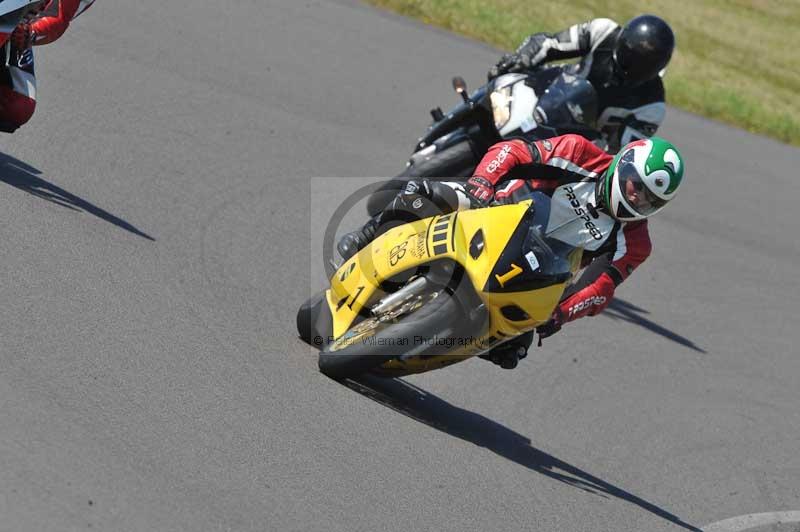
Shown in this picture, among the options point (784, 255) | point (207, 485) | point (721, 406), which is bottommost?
point (784, 255)

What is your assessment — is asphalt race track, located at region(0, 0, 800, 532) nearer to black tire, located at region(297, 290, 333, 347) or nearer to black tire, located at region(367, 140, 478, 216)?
black tire, located at region(297, 290, 333, 347)

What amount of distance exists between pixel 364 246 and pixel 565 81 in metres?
2.80

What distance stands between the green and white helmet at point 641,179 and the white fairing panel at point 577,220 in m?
0.13

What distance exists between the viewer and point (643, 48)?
958cm

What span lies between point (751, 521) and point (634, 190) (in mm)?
2005

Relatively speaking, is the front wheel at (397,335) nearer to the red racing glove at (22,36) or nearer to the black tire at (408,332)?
the black tire at (408,332)

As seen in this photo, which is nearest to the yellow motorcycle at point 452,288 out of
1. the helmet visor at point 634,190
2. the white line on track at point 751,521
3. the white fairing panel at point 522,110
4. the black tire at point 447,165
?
the helmet visor at point 634,190

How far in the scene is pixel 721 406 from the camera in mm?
9414

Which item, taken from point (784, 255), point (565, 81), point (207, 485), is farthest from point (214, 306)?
point (784, 255)

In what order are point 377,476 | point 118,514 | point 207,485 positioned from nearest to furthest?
point 118,514 → point 207,485 → point 377,476

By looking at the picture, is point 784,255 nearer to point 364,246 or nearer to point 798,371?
point 798,371

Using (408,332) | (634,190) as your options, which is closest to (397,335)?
(408,332)

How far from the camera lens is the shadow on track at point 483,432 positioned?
22.9ft

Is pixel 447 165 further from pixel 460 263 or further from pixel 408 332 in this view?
pixel 408 332
